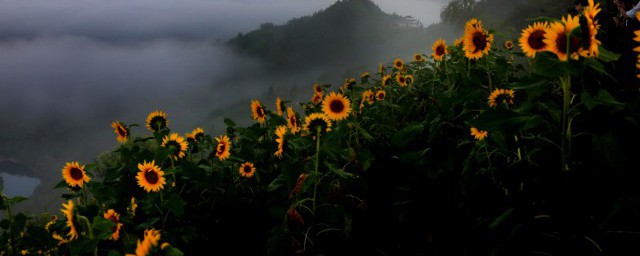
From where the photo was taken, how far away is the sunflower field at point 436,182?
1132mm

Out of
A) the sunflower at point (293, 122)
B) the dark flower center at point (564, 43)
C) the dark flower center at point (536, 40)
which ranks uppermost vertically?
the dark flower center at point (536, 40)

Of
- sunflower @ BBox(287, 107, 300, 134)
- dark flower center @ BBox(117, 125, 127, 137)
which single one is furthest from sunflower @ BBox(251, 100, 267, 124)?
dark flower center @ BBox(117, 125, 127, 137)

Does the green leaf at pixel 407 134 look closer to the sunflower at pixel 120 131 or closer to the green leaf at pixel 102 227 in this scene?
the green leaf at pixel 102 227

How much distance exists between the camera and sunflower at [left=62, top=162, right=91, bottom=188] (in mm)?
2584

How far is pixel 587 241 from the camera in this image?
3.72 ft

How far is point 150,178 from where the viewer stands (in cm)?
222

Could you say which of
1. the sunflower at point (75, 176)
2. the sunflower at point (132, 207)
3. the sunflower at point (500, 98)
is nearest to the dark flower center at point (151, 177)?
the sunflower at point (132, 207)

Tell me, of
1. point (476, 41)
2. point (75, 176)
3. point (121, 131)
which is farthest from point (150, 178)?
point (476, 41)

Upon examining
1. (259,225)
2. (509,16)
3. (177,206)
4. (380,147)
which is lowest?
(259,225)

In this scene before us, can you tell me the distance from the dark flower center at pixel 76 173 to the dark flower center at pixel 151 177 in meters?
0.77

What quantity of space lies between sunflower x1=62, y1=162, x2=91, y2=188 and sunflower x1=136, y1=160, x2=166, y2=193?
0.70 metres

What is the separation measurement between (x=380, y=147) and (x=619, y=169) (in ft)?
4.59

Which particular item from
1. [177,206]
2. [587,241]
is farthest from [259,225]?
[587,241]

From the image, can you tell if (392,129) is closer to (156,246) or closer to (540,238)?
(540,238)
